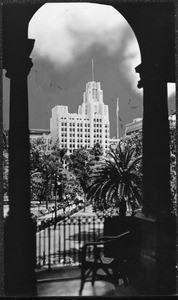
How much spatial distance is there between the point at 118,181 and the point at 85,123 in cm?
138

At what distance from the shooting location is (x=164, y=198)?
562 centimetres

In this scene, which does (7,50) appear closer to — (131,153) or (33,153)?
(33,153)

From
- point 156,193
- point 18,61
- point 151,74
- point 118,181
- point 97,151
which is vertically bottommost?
point 156,193

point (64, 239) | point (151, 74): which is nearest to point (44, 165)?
point (64, 239)

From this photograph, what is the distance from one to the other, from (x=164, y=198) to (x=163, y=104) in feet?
4.93

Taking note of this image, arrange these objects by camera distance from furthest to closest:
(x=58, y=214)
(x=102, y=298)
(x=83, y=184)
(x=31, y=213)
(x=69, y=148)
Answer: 1. (x=58, y=214)
2. (x=83, y=184)
3. (x=69, y=148)
4. (x=31, y=213)
5. (x=102, y=298)

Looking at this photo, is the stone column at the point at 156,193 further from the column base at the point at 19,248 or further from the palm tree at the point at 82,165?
the column base at the point at 19,248

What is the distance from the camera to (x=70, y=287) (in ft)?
18.5

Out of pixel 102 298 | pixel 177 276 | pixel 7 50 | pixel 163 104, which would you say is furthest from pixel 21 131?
pixel 177 276

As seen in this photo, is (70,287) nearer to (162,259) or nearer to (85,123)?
(162,259)

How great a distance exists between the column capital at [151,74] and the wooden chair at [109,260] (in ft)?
8.22

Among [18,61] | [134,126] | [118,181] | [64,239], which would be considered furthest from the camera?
[118,181]

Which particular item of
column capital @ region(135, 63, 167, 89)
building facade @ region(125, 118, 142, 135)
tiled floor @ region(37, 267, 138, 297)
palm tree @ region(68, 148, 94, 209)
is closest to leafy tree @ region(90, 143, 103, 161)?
palm tree @ region(68, 148, 94, 209)

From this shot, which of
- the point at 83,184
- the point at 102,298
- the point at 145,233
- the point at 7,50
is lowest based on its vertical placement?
the point at 102,298
